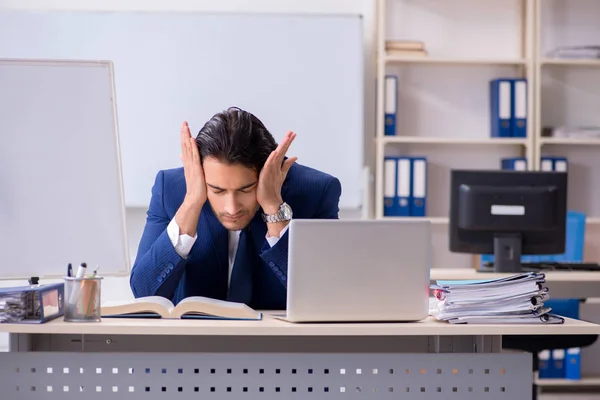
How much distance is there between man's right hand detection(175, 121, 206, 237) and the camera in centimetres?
198

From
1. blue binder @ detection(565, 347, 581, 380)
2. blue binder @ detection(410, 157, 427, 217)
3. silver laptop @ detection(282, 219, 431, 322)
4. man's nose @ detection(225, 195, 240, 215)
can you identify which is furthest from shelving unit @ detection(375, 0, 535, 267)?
silver laptop @ detection(282, 219, 431, 322)

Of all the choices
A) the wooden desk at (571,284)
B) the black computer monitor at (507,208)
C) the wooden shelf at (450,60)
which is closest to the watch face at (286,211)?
the wooden desk at (571,284)

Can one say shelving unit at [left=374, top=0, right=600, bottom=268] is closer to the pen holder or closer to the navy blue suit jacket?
the navy blue suit jacket

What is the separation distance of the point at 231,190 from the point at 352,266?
1.69ft

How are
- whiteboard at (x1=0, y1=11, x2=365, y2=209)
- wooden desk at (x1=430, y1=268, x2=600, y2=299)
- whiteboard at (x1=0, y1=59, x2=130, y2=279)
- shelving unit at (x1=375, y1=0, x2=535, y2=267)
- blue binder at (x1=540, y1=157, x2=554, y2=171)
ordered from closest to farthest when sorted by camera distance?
whiteboard at (x1=0, y1=59, x2=130, y2=279), wooden desk at (x1=430, y1=268, x2=600, y2=299), whiteboard at (x1=0, y1=11, x2=365, y2=209), blue binder at (x1=540, y1=157, x2=554, y2=171), shelving unit at (x1=375, y1=0, x2=535, y2=267)

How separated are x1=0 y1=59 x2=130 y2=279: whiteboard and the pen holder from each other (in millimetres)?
169

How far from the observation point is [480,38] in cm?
459

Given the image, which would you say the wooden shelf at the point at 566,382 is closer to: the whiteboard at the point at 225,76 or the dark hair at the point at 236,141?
the whiteboard at the point at 225,76

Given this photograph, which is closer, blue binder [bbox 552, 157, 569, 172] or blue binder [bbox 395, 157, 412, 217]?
blue binder [bbox 395, 157, 412, 217]

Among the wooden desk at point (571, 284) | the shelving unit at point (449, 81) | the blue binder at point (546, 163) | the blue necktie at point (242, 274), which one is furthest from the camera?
the shelving unit at point (449, 81)

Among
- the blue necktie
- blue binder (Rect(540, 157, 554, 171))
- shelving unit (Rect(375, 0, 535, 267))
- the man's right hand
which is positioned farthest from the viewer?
shelving unit (Rect(375, 0, 535, 267))

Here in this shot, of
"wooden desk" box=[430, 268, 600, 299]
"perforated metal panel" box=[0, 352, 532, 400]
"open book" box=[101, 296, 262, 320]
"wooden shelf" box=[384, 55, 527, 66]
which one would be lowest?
"wooden desk" box=[430, 268, 600, 299]

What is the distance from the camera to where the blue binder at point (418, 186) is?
4312mm

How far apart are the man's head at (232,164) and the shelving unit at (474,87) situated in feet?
8.35
